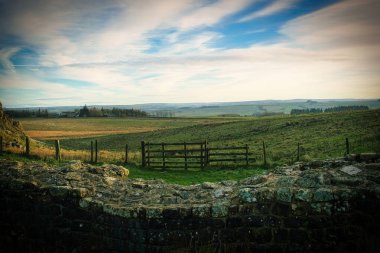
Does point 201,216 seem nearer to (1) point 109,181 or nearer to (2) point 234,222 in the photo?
(2) point 234,222

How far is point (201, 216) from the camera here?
4984mm

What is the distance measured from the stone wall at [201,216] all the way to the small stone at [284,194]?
0.02 m

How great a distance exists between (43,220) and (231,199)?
3785mm

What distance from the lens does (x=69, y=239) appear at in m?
5.50

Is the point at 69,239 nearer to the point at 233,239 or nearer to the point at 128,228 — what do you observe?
the point at 128,228

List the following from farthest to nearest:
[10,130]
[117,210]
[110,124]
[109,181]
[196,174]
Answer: [110,124]
[10,130]
[196,174]
[109,181]
[117,210]

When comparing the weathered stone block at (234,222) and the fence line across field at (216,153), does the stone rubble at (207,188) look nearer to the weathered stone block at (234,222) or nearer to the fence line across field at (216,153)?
the weathered stone block at (234,222)

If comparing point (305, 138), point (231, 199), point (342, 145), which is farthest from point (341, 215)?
→ point (305, 138)

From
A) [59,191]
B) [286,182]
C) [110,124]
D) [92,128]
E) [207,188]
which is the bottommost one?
[92,128]

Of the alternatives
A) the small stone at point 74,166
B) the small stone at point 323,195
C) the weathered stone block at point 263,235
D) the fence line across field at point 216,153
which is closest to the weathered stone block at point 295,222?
the weathered stone block at point 263,235

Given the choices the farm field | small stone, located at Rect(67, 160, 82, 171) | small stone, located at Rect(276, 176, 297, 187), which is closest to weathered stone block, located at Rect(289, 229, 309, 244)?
small stone, located at Rect(276, 176, 297, 187)

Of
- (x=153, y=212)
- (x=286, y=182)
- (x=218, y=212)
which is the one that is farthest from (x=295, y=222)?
(x=153, y=212)

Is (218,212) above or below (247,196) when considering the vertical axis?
below

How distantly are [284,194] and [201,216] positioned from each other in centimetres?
148
